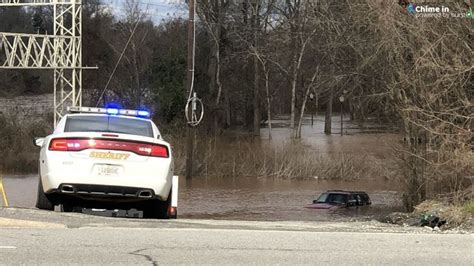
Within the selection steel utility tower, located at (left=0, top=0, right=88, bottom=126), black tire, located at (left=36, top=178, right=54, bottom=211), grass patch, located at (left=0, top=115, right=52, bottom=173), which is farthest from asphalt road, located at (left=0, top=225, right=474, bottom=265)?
steel utility tower, located at (left=0, top=0, right=88, bottom=126)

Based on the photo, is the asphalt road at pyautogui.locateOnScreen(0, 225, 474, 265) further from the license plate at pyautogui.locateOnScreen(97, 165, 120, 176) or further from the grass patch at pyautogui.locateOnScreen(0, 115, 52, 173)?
the grass patch at pyautogui.locateOnScreen(0, 115, 52, 173)

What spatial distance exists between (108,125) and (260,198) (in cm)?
1266

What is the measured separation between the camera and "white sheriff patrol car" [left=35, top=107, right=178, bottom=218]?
875 centimetres

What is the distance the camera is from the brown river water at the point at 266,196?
16938mm

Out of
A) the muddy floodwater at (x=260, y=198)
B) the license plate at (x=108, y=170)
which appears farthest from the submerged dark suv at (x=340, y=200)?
the license plate at (x=108, y=170)

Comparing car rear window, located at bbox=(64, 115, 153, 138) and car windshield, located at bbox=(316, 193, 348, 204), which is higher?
car rear window, located at bbox=(64, 115, 153, 138)

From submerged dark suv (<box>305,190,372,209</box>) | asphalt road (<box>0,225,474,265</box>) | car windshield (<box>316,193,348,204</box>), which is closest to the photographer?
asphalt road (<box>0,225,474,265</box>)

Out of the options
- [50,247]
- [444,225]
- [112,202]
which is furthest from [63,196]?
[444,225]

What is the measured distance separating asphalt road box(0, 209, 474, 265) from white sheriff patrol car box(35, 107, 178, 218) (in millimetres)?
386

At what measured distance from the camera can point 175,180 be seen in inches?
396

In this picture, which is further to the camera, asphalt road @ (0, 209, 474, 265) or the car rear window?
the car rear window

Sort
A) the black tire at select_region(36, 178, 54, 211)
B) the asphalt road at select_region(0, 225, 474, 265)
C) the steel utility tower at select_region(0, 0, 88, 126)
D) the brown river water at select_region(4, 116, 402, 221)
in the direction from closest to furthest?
1. the asphalt road at select_region(0, 225, 474, 265)
2. the black tire at select_region(36, 178, 54, 211)
3. the brown river water at select_region(4, 116, 402, 221)
4. the steel utility tower at select_region(0, 0, 88, 126)

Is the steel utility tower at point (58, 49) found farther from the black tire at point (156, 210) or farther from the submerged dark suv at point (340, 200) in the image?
the black tire at point (156, 210)

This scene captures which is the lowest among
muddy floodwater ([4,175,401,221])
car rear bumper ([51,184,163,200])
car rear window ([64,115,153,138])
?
muddy floodwater ([4,175,401,221])
